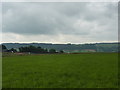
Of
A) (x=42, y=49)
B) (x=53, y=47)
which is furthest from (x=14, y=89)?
(x=53, y=47)

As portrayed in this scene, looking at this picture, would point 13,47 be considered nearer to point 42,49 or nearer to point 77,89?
point 42,49

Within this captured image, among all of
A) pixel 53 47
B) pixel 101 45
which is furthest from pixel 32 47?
pixel 101 45

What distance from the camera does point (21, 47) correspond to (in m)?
71.2

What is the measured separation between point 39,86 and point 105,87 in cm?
279

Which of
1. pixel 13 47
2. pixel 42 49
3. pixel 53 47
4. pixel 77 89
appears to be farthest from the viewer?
pixel 53 47

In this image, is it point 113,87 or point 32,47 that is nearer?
point 113,87

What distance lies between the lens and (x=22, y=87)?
9.19 m

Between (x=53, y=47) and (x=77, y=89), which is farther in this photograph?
(x=53, y=47)

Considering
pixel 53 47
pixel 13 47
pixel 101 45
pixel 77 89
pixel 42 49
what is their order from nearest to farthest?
pixel 77 89 → pixel 13 47 → pixel 42 49 → pixel 53 47 → pixel 101 45

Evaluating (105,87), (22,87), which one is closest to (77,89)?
(105,87)

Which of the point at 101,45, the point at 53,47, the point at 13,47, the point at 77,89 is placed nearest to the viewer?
the point at 77,89

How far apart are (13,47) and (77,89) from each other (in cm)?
6147

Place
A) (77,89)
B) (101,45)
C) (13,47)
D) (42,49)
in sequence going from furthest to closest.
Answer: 1. (101,45)
2. (42,49)
3. (13,47)
4. (77,89)

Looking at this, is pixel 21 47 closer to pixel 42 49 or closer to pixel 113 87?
pixel 42 49
